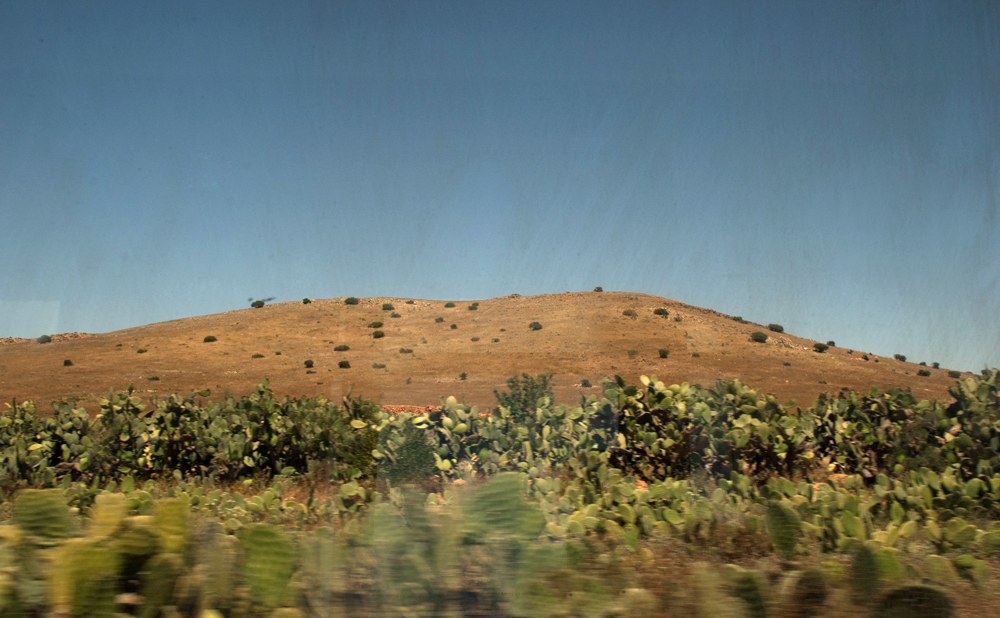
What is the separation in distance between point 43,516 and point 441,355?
44473 millimetres

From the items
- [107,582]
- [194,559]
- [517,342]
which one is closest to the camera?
[107,582]

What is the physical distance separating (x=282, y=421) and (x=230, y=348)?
49775 millimetres

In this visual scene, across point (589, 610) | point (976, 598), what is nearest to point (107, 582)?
point (589, 610)

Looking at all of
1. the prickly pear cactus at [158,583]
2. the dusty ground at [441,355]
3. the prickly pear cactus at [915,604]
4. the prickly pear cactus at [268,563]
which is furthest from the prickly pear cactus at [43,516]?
the dusty ground at [441,355]

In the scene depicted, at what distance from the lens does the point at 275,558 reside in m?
1.63

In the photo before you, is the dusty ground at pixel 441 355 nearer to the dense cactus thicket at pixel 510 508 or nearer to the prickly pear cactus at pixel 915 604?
the dense cactus thicket at pixel 510 508

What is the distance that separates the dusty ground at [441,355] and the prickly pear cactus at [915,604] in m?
24.9

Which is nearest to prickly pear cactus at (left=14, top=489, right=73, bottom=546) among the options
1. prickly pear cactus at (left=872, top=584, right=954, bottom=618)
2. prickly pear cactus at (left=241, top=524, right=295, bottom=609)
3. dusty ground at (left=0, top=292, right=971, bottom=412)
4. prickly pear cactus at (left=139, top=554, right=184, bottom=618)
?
prickly pear cactus at (left=139, top=554, right=184, bottom=618)

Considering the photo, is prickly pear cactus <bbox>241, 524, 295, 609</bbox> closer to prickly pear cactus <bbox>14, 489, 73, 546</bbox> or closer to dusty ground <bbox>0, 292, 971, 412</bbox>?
prickly pear cactus <bbox>14, 489, 73, 546</bbox>

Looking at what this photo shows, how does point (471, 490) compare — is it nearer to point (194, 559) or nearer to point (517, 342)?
point (194, 559)

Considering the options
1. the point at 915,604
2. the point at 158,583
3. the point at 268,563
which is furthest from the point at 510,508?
the point at 915,604

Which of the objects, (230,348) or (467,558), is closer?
(467,558)

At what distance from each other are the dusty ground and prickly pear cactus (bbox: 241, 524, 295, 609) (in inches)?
982

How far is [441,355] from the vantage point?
151 ft
